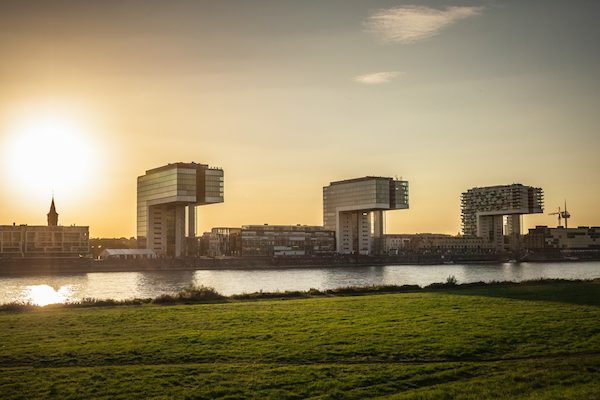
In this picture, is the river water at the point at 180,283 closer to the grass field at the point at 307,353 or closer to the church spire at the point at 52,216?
the grass field at the point at 307,353

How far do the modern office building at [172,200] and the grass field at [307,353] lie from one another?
14200 centimetres

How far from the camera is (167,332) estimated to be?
22875 mm

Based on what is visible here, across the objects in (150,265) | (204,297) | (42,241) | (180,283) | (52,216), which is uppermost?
(52,216)

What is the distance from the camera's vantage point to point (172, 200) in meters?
171

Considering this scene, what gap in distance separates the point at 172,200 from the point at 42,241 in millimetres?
32846

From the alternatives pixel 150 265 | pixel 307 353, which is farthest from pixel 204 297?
pixel 150 265

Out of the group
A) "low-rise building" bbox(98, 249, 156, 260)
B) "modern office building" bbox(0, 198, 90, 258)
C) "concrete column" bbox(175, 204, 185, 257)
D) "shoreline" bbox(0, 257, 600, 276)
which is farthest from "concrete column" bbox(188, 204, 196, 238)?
"modern office building" bbox(0, 198, 90, 258)

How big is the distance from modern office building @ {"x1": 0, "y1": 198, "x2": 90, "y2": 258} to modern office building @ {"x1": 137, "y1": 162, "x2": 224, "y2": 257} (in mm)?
22785

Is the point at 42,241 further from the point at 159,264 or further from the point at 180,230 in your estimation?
the point at 180,230

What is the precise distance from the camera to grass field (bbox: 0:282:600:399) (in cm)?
1575

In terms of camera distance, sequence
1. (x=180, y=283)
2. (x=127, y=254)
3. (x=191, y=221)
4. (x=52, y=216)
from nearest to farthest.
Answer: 1. (x=180, y=283)
2. (x=127, y=254)
3. (x=52, y=216)
4. (x=191, y=221)

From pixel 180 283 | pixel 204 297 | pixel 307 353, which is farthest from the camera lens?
pixel 180 283

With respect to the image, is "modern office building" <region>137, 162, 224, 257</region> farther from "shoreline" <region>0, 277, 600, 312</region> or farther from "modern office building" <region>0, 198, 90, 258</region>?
"shoreline" <region>0, 277, 600, 312</region>

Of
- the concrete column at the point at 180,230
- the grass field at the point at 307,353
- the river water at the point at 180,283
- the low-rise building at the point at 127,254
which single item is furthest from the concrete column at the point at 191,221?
the grass field at the point at 307,353
